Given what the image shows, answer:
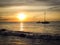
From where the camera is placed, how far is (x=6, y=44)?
24.9ft

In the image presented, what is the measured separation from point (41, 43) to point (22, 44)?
0.77m

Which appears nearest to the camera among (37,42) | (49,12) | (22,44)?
(22,44)

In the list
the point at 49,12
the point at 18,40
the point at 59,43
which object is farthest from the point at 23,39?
the point at 49,12

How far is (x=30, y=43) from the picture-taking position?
25.1 feet

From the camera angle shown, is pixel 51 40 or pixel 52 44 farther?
pixel 51 40

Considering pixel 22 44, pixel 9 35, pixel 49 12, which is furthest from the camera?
pixel 49 12

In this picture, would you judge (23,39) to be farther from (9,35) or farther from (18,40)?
(9,35)

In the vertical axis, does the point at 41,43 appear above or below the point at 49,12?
below

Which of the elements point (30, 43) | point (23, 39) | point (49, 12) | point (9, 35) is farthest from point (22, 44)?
point (49, 12)

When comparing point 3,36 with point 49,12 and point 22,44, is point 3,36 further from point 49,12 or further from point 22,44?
point 49,12

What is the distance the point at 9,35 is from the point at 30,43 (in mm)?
1705

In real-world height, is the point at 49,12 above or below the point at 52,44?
above

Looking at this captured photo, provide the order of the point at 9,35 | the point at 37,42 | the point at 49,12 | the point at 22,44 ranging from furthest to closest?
the point at 49,12 → the point at 9,35 → the point at 37,42 → the point at 22,44

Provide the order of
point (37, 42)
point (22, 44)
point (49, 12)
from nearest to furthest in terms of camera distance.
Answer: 1. point (22, 44)
2. point (37, 42)
3. point (49, 12)
